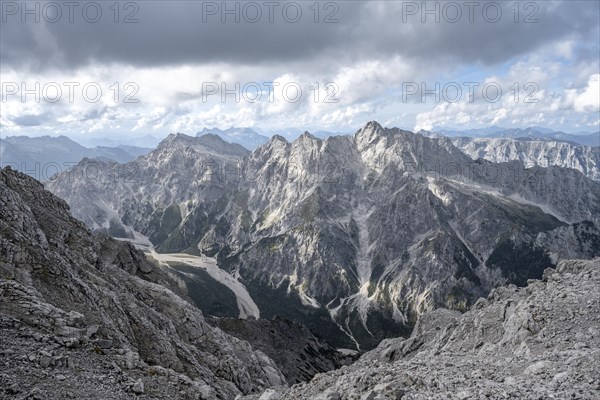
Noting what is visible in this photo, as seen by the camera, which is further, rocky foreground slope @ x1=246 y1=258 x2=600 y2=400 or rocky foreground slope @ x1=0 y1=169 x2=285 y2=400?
rocky foreground slope @ x1=0 y1=169 x2=285 y2=400

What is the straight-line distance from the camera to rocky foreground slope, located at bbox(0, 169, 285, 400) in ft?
104

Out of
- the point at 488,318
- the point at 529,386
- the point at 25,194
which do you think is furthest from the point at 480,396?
the point at 25,194

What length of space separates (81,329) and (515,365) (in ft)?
126

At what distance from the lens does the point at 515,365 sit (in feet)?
108

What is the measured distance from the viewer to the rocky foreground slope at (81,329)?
104ft

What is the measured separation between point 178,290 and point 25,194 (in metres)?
53.1

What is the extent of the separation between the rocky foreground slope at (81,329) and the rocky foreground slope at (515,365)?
50.4 ft

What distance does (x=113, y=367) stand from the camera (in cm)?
3591

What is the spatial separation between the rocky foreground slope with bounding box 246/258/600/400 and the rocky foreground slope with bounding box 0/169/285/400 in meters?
15.3

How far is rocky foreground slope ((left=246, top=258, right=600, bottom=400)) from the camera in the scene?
2575 cm

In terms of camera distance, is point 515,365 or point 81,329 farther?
point 81,329

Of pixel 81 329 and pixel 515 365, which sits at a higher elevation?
pixel 81 329

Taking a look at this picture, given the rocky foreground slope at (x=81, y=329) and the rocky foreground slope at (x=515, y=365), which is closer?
the rocky foreground slope at (x=515, y=365)

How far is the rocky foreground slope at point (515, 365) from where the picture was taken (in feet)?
84.5
